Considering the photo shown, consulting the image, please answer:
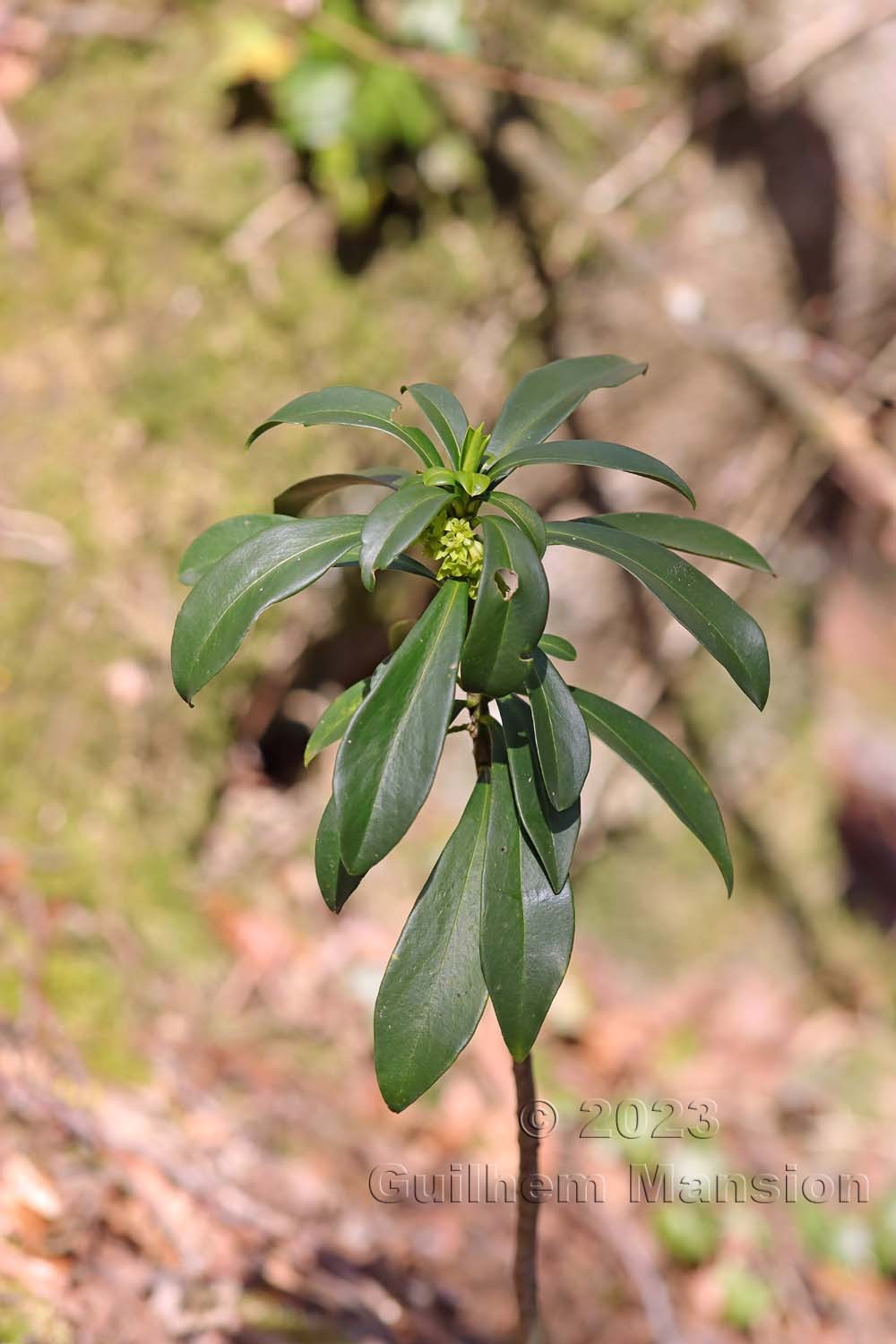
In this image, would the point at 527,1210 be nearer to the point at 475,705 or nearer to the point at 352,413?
the point at 475,705

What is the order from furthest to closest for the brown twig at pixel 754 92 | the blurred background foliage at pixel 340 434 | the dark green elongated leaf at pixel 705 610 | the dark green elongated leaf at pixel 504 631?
the brown twig at pixel 754 92 < the blurred background foliage at pixel 340 434 < the dark green elongated leaf at pixel 705 610 < the dark green elongated leaf at pixel 504 631

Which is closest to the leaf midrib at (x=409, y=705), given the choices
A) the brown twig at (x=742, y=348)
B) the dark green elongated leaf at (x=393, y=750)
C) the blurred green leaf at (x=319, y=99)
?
the dark green elongated leaf at (x=393, y=750)

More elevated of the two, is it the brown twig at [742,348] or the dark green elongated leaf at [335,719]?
the brown twig at [742,348]

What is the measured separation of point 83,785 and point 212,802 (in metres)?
0.28

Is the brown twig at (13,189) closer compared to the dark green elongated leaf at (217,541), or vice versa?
the dark green elongated leaf at (217,541)

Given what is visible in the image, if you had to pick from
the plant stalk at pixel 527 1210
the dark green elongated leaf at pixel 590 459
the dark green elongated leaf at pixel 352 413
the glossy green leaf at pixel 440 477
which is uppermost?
the dark green elongated leaf at pixel 352 413

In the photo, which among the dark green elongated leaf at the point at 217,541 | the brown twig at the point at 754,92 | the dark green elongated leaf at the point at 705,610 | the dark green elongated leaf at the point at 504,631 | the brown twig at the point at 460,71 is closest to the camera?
the dark green elongated leaf at the point at 504,631

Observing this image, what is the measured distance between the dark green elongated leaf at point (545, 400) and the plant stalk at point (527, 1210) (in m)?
0.52

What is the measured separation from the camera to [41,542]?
1.91 meters

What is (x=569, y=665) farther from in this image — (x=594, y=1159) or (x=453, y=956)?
(x=453, y=956)

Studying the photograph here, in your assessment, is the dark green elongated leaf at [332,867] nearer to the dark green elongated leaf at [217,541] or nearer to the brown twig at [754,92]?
the dark green elongated leaf at [217,541]

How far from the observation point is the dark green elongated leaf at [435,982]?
0.77 m

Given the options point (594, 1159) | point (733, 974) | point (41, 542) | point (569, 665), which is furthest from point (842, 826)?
point (41, 542)

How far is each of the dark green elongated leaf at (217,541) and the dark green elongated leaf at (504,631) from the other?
0.27 metres
